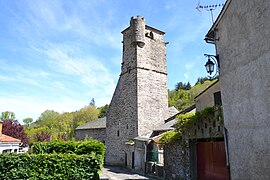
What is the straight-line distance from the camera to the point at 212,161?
30.3ft

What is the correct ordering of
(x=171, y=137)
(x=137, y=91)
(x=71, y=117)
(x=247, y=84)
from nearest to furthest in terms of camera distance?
(x=247, y=84) → (x=171, y=137) → (x=137, y=91) → (x=71, y=117)

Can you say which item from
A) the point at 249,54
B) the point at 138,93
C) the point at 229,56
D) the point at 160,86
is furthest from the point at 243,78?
the point at 160,86

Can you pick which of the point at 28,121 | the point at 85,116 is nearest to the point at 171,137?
the point at 85,116

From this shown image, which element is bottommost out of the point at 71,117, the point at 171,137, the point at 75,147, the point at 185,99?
the point at 75,147

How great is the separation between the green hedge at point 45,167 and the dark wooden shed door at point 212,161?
5406 millimetres

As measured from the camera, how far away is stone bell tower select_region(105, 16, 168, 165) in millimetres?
21688

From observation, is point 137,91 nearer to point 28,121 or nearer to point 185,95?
point 185,95

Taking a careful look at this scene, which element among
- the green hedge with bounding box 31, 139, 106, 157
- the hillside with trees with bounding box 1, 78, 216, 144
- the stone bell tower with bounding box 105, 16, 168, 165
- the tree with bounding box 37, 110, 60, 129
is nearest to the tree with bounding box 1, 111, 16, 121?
the hillside with trees with bounding box 1, 78, 216, 144

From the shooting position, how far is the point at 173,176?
38.3ft

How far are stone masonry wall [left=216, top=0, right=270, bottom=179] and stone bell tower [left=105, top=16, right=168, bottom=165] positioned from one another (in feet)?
47.2

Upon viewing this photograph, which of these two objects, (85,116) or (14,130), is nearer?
(14,130)

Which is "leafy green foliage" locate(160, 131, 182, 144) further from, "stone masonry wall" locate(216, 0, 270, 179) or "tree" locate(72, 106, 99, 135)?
"tree" locate(72, 106, 99, 135)

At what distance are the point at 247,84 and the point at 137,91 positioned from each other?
16020 mm

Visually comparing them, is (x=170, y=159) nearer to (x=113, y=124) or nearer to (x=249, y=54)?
(x=249, y=54)
